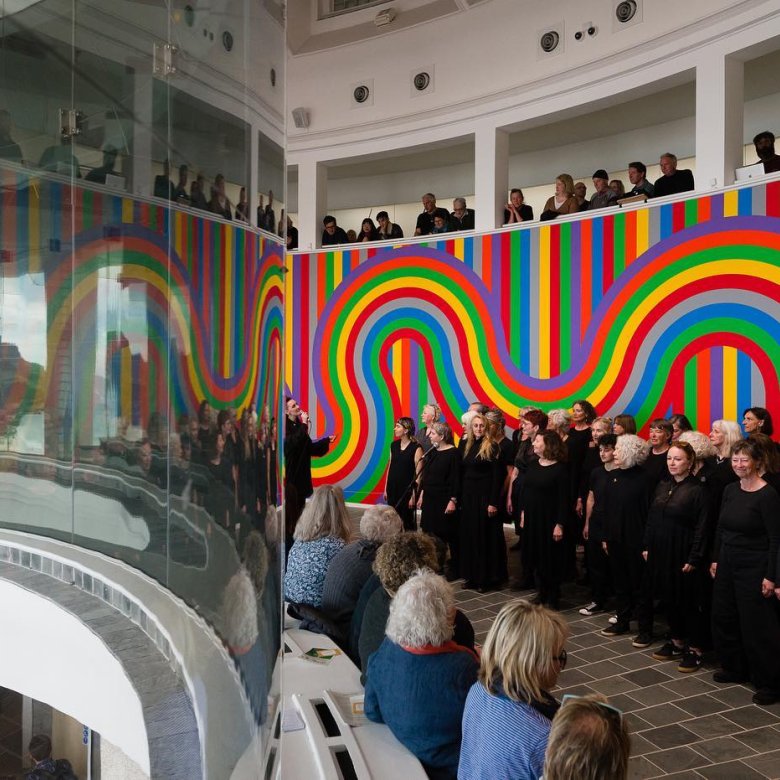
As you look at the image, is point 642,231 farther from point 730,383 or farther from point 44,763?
point 44,763

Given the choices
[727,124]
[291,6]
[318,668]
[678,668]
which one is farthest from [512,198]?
[318,668]

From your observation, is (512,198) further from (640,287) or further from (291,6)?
(291,6)

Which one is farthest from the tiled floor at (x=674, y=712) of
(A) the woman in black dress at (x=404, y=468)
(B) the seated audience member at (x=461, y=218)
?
(B) the seated audience member at (x=461, y=218)

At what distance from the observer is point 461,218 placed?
13086 mm

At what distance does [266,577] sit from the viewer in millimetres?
882

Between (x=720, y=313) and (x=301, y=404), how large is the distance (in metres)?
7.37

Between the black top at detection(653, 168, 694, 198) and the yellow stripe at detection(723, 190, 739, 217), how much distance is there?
75 centimetres

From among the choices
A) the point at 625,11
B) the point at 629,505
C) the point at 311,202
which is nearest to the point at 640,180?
the point at 625,11

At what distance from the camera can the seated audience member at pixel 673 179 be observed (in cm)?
1027

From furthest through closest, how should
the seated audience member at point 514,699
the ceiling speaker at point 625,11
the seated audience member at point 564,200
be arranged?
1. the seated audience member at point 564,200
2. the ceiling speaker at point 625,11
3. the seated audience member at point 514,699

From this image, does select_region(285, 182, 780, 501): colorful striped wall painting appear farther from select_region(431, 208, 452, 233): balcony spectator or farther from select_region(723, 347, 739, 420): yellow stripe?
select_region(431, 208, 452, 233): balcony spectator

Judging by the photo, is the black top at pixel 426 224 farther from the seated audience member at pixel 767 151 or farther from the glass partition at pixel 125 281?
the glass partition at pixel 125 281

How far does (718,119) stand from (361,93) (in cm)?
639

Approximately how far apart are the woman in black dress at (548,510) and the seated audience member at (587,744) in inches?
201
